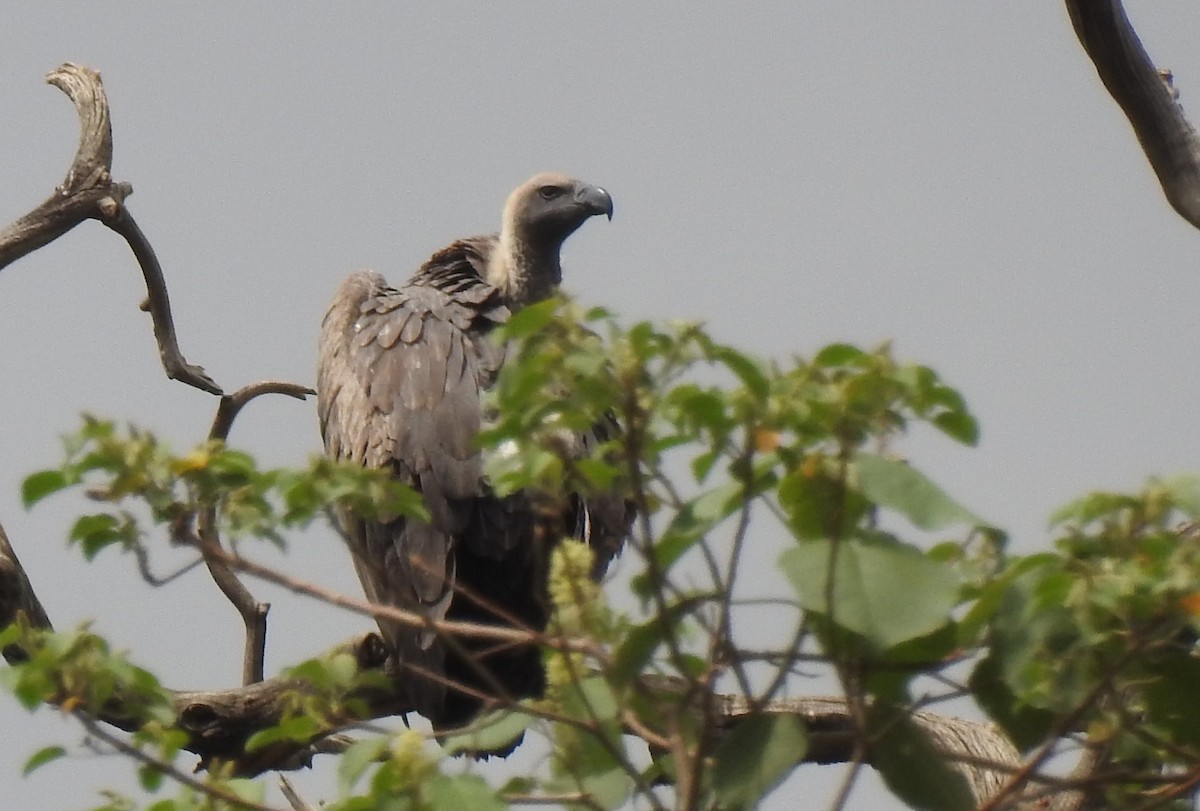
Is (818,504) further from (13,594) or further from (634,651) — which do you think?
(13,594)

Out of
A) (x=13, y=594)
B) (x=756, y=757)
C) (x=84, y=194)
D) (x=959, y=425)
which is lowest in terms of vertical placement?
(x=756, y=757)

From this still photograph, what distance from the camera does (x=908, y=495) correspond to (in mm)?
1814

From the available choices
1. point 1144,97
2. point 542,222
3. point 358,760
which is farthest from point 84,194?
point 358,760

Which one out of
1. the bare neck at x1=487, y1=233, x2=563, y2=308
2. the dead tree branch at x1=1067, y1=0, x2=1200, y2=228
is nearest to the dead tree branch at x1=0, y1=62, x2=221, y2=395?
the bare neck at x1=487, y1=233, x2=563, y2=308

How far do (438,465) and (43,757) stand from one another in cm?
277

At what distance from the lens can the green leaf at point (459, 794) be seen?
1.87 m

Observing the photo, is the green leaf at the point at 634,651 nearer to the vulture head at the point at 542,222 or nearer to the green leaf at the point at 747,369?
the green leaf at the point at 747,369

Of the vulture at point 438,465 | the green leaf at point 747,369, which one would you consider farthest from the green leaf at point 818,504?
the vulture at point 438,465

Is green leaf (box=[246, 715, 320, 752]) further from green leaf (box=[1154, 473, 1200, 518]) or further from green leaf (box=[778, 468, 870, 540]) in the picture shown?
green leaf (box=[1154, 473, 1200, 518])

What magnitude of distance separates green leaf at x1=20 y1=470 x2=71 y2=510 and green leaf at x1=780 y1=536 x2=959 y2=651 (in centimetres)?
86

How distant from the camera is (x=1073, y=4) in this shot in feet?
13.0

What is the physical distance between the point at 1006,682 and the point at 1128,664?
162mm

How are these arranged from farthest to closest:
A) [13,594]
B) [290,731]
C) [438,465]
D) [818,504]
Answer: [438,465] → [13,594] → [290,731] → [818,504]

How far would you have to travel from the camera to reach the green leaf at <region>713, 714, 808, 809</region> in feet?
6.30
